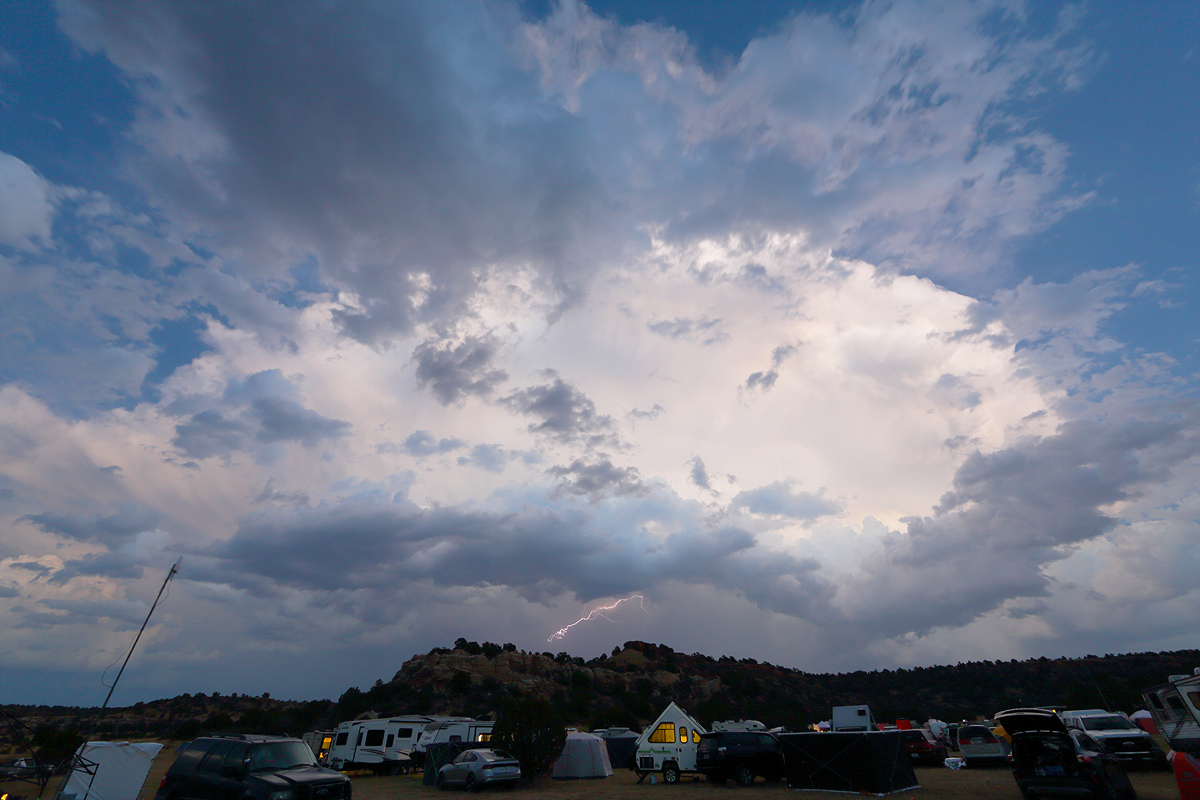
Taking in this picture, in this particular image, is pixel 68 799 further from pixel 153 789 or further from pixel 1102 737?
pixel 1102 737

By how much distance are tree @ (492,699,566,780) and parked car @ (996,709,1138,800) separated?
18.3 m

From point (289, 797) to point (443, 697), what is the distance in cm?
6333

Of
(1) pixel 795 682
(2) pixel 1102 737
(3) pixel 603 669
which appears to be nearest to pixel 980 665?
(1) pixel 795 682

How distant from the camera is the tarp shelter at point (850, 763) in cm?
1853

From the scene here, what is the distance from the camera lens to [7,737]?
2721 inches

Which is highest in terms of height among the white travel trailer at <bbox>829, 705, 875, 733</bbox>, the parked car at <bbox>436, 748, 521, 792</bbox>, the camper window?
the white travel trailer at <bbox>829, 705, 875, 733</bbox>

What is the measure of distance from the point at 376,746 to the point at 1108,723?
111ft

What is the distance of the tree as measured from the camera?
26.0m

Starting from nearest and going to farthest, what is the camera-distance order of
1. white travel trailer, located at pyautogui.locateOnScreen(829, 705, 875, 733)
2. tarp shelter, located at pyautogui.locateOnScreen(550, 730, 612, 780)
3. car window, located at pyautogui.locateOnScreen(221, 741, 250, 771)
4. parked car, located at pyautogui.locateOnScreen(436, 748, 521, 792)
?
car window, located at pyautogui.locateOnScreen(221, 741, 250, 771) < parked car, located at pyautogui.locateOnScreen(436, 748, 521, 792) < tarp shelter, located at pyautogui.locateOnScreen(550, 730, 612, 780) < white travel trailer, located at pyautogui.locateOnScreen(829, 705, 875, 733)

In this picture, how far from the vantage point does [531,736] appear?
1030 inches

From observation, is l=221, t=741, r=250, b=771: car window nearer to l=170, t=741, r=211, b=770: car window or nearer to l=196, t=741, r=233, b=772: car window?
l=196, t=741, r=233, b=772: car window

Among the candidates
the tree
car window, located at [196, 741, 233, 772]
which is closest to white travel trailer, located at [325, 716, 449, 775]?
the tree

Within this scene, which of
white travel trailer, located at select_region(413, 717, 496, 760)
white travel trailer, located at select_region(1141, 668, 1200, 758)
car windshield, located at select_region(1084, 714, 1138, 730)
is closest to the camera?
white travel trailer, located at select_region(1141, 668, 1200, 758)

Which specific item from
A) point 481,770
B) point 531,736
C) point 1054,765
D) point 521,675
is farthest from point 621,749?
point 521,675
